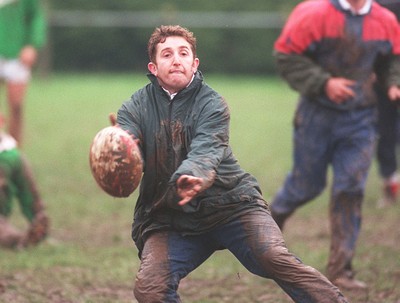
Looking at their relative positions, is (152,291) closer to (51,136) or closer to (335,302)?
(335,302)

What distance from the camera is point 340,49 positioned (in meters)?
6.54

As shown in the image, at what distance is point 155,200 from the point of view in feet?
15.9

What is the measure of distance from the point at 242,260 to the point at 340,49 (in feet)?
7.06

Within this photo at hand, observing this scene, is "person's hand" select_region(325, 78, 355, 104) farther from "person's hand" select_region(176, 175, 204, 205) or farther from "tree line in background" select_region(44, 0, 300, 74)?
"tree line in background" select_region(44, 0, 300, 74)

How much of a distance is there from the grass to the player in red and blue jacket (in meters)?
0.50

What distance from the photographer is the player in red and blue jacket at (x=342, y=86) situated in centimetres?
648

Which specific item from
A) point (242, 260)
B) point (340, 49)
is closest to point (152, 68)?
point (242, 260)

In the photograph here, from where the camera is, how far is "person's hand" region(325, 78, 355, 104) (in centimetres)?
641

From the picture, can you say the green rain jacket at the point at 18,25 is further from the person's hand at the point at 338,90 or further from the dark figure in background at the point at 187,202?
the dark figure in background at the point at 187,202

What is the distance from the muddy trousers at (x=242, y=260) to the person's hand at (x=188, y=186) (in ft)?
1.55

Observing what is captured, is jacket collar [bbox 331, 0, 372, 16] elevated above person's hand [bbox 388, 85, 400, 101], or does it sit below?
above

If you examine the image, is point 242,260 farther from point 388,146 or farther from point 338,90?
point 388,146

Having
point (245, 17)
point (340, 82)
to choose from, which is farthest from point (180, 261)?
point (245, 17)

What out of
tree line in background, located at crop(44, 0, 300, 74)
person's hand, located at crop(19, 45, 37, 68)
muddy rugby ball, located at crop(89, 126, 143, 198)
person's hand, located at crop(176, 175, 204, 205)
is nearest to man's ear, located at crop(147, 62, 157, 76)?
muddy rugby ball, located at crop(89, 126, 143, 198)
